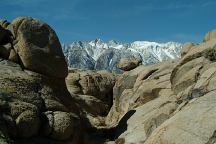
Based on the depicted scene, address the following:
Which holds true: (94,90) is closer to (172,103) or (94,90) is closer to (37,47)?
(37,47)

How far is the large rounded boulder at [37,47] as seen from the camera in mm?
30625

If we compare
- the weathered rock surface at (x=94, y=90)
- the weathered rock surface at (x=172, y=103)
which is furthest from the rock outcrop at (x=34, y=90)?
the weathered rock surface at (x=94, y=90)

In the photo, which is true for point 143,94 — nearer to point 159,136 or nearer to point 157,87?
point 157,87

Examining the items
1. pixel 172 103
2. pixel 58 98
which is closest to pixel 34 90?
pixel 58 98

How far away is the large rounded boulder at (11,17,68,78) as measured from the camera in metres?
30.6

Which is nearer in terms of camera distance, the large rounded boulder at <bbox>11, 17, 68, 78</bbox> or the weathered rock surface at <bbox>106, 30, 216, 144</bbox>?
the weathered rock surface at <bbox>106, 30, 216, 144</bbox>

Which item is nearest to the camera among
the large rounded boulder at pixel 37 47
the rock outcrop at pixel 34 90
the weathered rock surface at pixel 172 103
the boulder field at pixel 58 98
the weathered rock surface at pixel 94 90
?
the weathered rock surface at pixel 172 103

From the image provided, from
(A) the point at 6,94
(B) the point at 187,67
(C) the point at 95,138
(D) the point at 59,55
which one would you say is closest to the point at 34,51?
(D) the point at 59,55

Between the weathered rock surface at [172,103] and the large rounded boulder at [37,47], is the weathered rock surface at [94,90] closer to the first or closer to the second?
the weathered rock surface at [172,103]

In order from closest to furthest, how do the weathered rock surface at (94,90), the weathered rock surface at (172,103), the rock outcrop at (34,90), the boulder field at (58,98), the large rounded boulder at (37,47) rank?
the weathered rock surface at (172,103) < the boulder field at (58,98) < the rock outcrop at (34,90) < the large rounded boulder at (37,47) < the weathered rock surface at (94,90)

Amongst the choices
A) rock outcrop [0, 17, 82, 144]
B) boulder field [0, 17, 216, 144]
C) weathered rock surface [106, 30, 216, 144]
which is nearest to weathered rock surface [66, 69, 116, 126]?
weathered rock surface [106, 30, 216, 144]

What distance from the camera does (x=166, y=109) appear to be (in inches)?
1164

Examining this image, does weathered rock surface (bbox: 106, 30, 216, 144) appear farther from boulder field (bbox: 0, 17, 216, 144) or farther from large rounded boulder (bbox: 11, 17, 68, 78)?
large rounded boulder (bbox: 11, 17, 68, 78)

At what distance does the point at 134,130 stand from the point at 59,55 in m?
7.36
